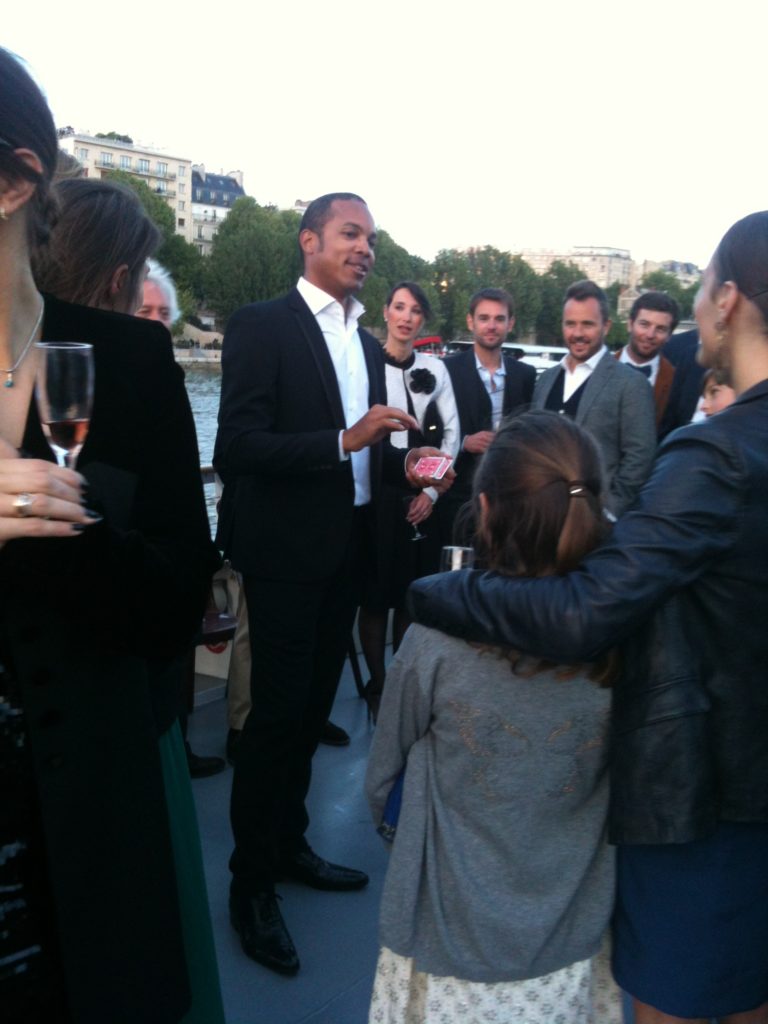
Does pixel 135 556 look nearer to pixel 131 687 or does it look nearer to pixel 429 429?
pixel 131 687

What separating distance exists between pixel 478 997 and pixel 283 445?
1451 millimetres

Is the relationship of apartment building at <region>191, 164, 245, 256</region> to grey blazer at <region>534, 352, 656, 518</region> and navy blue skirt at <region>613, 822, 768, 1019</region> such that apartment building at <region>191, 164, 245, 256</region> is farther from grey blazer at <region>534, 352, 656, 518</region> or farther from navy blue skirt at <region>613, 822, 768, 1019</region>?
navy blue skirt at <region>613, 822, 768, 1019</region>

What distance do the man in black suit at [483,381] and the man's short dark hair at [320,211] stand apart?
211cm

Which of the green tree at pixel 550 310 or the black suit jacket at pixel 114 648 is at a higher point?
the green tree at pixel 550 310

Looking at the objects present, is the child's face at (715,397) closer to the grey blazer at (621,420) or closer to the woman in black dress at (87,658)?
the grey blazer at (621,420)

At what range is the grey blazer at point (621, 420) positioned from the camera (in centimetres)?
442

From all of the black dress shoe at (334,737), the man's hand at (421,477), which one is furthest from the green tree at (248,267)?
the man's hand at (421,477)

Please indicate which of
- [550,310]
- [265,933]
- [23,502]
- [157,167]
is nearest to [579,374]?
[265,933]

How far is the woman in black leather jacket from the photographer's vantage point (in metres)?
1.42

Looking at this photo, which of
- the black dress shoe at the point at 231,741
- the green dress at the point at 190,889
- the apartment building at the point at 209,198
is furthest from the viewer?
the apartment building at the point at 209,198

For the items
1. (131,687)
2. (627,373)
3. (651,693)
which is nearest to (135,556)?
(131,687)

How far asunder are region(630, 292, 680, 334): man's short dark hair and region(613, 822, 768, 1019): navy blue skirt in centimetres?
514

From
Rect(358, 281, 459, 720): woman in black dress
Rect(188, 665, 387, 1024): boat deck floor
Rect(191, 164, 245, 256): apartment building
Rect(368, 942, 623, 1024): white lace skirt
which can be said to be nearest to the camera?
Rect(368, 942, 623, 1024): white lace skirt

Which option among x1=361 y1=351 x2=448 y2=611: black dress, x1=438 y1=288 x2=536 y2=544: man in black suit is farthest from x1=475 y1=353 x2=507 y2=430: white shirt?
x1=361 y1=351 x2=448 y2=611: black dress
